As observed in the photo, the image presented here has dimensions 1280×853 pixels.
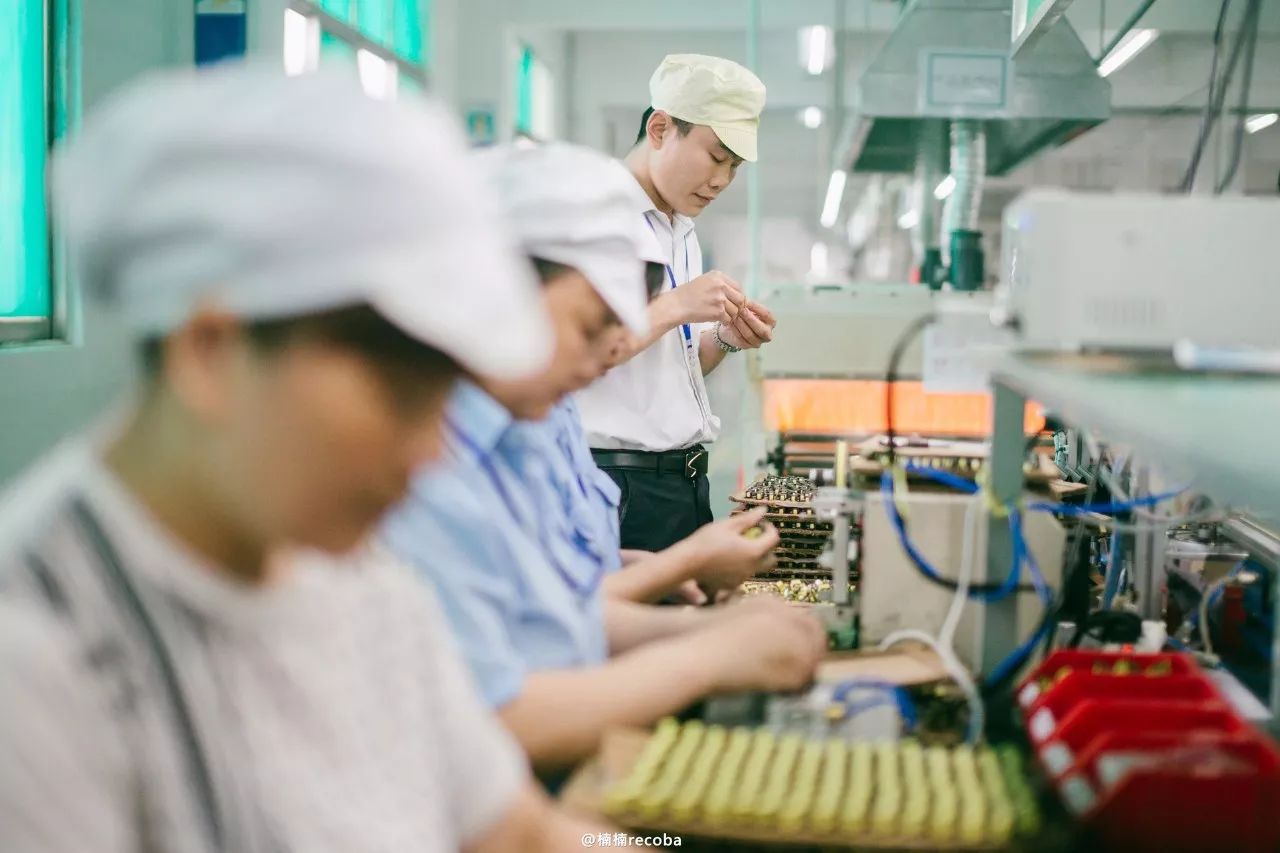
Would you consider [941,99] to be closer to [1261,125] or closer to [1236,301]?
[1236,301]

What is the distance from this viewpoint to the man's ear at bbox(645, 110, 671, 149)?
2633mm

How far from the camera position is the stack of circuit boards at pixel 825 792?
1.06 m

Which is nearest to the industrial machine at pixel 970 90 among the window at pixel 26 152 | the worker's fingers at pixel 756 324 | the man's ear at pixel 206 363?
the worker's fingers at pixel 756 324

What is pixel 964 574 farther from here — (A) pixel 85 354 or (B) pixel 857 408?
(A) pixel 85 354

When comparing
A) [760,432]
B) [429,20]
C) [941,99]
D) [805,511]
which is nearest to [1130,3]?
[941,99]

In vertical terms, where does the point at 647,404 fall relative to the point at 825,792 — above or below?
above

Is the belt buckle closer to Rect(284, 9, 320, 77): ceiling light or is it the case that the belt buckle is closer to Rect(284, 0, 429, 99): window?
Rect(284, 0, 429, 99): window

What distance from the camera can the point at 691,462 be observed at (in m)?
2.66

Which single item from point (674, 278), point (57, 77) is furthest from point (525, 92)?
point (674, 278)

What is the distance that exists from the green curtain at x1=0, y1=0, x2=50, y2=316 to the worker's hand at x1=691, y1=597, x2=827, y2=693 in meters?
2.77

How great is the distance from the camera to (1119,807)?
1.00 metres

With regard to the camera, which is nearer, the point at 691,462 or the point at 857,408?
the point at 691,462

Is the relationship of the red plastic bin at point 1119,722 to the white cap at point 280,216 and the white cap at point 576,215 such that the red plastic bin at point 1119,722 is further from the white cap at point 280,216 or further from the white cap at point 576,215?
the white cap at point 280,216

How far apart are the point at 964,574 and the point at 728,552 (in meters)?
0.39
